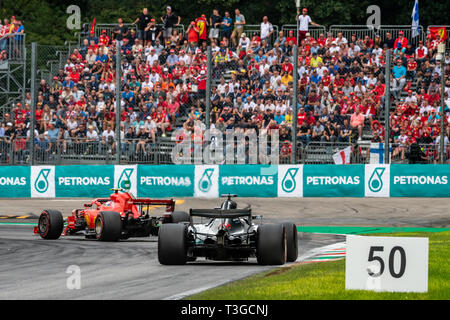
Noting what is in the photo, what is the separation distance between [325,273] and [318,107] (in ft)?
49.8

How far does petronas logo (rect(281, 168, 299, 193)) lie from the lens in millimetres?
27516

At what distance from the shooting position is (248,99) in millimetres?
28766

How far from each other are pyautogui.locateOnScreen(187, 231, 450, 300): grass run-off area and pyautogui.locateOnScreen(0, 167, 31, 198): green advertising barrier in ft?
51.3

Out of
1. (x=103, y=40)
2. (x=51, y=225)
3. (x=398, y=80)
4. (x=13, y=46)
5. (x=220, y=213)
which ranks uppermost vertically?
(x=103, y=40)

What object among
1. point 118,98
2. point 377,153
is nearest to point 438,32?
point 377,153

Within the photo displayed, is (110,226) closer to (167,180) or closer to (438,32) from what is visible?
(167,180)

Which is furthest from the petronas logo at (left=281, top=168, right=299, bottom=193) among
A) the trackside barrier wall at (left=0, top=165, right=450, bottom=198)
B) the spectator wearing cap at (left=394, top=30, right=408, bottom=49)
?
the spectator wearing cap at (left=394, top=30, right=408, bottom=49)

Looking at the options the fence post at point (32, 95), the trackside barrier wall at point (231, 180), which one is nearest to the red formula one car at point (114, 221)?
the trackside barrier wall at point (231, 180)

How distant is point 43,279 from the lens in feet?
43.2

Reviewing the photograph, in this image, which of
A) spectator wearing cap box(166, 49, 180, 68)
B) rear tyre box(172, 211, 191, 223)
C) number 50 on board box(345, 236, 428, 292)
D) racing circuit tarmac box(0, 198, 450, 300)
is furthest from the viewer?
spectator wearing cap box(166, 49, 180, 68)

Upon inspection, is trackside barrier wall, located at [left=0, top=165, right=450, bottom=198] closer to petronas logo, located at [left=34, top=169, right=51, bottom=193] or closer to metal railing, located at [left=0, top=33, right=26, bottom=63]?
petronas logo, located at [left=34, top=169, right=51, bottom=193]

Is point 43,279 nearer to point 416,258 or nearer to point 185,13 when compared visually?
Answer: point 416,258

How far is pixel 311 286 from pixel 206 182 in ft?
53.5
